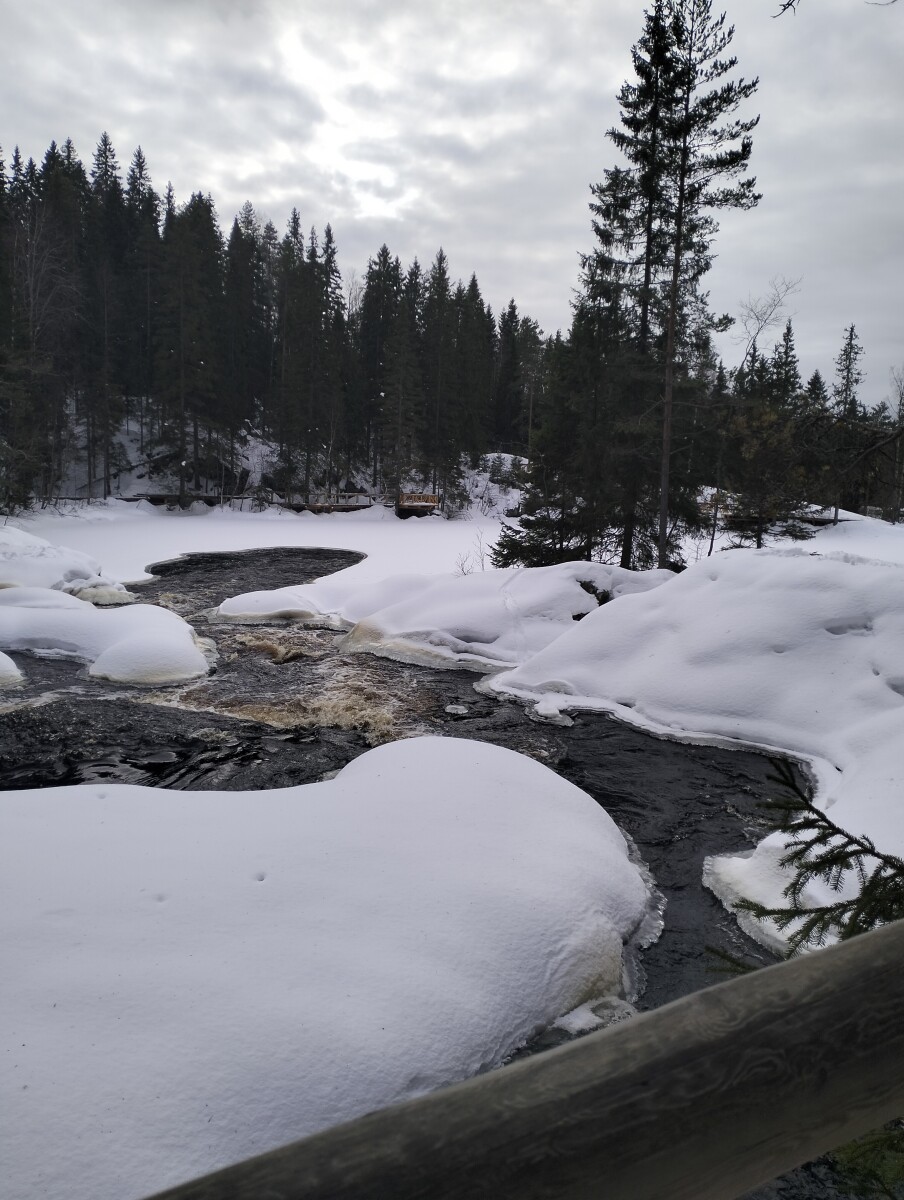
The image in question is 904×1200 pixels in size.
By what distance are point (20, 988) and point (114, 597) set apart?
12742mm

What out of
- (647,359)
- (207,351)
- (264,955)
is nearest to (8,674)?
(264,955)

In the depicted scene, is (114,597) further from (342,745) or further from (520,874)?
(520,874)

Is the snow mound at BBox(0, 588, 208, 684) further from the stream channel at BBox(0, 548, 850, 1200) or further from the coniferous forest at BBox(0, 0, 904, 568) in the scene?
the coniferous forest at BBox(0, 0, 904, 568)

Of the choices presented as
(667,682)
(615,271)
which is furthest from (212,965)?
(615,271)

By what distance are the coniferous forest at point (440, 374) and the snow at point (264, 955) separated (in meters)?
4.59

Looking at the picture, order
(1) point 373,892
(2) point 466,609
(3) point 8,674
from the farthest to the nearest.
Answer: (2) point 466,609 → (3) point 8,674 → (1) point 373,892

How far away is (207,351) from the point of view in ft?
125

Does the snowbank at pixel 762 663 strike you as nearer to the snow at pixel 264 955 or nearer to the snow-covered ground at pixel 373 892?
the snow-covered ground at pixel 373 892

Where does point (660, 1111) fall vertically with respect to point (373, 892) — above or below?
above

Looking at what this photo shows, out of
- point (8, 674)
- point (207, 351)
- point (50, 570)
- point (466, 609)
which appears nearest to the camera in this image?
point (8, 674)

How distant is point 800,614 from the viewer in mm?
8602

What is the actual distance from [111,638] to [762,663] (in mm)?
9270

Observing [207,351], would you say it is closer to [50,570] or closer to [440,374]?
[440,374]

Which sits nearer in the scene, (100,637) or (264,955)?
(264,955)
